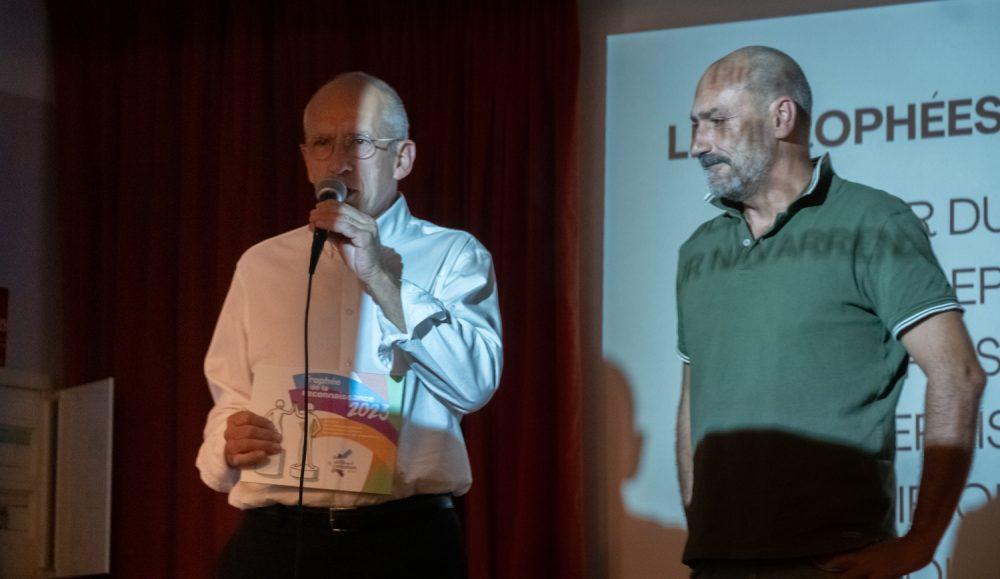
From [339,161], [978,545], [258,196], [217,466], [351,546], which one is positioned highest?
[258,196]

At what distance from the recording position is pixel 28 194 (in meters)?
5.73

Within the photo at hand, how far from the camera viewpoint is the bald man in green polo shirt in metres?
2.30

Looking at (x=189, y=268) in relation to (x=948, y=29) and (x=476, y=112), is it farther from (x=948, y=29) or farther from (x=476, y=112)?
(x=948, y=29)

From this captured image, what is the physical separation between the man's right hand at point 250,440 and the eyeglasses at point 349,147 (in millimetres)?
600

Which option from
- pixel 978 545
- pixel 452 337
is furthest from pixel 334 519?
pixel 978 545

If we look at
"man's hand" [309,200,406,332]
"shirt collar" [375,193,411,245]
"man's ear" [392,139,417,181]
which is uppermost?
"man's ear" [392,139,417,181]

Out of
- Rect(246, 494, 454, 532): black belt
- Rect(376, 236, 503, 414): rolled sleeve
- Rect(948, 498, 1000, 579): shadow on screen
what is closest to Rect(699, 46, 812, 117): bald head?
Rect(376, 236, 503, 414): rolled sleeve

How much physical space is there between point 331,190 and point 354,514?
0.66m

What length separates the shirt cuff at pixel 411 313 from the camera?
2693 mm

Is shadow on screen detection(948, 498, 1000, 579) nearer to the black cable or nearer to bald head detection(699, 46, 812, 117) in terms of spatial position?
bald head detection(699, 46, 812, 117)

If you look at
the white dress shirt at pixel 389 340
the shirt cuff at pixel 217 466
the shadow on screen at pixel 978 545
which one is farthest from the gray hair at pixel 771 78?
the shadow on screen at pixel 978 545

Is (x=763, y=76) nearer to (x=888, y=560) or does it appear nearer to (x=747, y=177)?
(x=747, y=177)

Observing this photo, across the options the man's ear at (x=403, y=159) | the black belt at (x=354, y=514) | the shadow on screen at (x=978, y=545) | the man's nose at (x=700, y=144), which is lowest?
the shadow on screen at (x=978, y=545)

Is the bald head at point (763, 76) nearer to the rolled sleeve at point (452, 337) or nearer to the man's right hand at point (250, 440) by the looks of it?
the rolled sleeve at point (452, 337)
